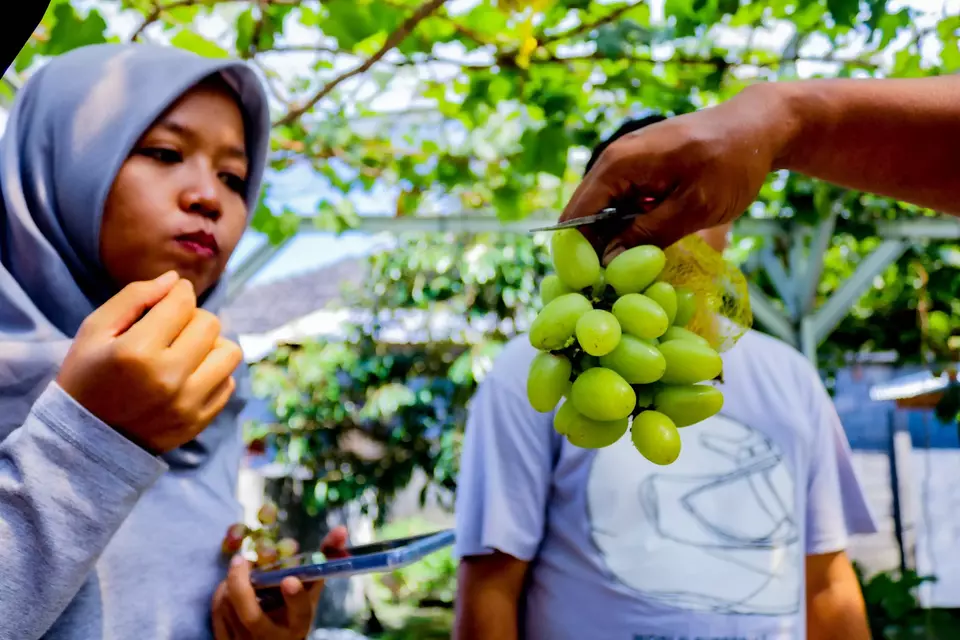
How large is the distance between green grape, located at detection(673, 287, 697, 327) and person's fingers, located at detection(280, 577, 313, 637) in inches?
23.7

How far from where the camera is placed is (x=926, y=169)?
3.33 ft

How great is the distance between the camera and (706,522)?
1.37 m

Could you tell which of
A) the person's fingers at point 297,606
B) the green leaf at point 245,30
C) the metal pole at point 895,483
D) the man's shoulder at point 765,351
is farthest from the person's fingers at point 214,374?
the metal pole at point 895,483

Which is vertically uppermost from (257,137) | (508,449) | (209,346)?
(257,137)

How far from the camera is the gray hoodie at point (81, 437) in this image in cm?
69

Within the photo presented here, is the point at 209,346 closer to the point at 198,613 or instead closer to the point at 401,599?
the point at 198,613

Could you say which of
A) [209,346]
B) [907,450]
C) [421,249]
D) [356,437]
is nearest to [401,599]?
[356,437]

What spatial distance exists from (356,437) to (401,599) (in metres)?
1.58

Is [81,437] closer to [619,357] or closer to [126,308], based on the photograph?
[126,308]

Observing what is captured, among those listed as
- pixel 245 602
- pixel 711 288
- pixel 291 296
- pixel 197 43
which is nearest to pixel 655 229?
pixel 711 288

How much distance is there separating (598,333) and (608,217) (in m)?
0.17

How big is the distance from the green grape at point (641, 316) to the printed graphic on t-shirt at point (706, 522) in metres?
0.63

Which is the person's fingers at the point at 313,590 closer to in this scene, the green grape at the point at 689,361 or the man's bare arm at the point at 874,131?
the green grape at the point at 689,361

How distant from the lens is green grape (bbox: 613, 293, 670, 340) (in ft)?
2.55
